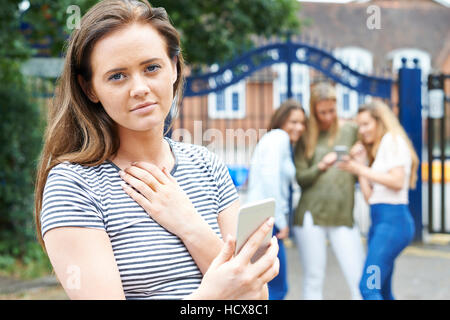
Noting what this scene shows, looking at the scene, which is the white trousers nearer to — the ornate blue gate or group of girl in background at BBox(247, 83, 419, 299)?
group of girl in background at BBox(247, 83, 419, 299)

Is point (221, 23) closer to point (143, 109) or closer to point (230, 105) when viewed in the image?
point (230, 105)

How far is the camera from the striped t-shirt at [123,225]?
1226mm

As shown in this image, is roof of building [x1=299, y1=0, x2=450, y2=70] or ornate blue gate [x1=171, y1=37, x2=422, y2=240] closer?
ornate blue gate [x1=171, y1=37, x2=422, y2=240]

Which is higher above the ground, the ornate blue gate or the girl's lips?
the ornate blue gate

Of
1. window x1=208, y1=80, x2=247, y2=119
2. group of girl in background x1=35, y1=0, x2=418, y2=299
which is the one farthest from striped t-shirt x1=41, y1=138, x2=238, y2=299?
window x1=208, y1=80, x2=247, y2=119

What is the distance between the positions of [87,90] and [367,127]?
339cm

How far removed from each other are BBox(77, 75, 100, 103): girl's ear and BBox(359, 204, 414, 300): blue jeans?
2.77 meters

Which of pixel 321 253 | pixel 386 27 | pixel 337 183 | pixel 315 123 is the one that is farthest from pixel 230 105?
pixel 386 27

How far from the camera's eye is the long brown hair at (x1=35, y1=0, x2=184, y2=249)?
4.34 feet

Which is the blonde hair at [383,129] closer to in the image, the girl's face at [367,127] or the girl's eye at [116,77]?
the girl's face at [367,127]

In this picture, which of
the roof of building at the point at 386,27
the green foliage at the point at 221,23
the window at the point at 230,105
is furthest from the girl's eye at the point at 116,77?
the roof of building at the point at 386,27

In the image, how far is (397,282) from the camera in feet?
18.1

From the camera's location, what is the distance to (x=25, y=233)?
6062 mm

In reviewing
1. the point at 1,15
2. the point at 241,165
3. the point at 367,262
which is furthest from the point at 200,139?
the point at 367,262
